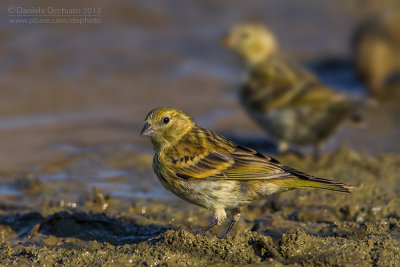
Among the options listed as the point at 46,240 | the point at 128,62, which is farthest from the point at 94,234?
the point at 128,62

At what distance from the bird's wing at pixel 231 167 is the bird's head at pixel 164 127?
1.20 feet

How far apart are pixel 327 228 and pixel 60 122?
511 cm

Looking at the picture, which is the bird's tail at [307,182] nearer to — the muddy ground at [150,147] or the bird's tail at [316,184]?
the bird's tail at [316,184]

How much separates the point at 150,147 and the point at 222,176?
139 inches

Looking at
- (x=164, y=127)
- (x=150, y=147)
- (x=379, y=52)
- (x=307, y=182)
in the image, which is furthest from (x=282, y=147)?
(x=379, y=52)

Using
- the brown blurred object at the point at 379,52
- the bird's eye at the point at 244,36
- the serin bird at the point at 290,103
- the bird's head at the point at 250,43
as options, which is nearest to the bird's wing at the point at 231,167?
the serin bird at the point at 290,103

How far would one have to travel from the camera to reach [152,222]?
5.55 metres

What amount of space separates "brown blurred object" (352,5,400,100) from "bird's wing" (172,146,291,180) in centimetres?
634

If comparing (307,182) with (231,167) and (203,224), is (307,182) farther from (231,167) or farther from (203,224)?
(203,224)

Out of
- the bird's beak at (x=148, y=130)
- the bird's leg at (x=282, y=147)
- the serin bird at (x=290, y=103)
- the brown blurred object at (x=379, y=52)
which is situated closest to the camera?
the bird's beak at (x=148, y=130)

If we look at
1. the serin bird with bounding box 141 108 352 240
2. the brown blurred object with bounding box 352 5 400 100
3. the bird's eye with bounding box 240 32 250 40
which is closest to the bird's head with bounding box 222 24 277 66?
the bird's eye with bounding box 240 32 250 40

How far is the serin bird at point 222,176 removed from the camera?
15.6 ft

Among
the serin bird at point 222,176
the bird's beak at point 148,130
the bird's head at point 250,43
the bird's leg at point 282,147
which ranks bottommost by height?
the bird's leg at point 282,147

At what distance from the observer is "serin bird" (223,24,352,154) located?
305 inches
